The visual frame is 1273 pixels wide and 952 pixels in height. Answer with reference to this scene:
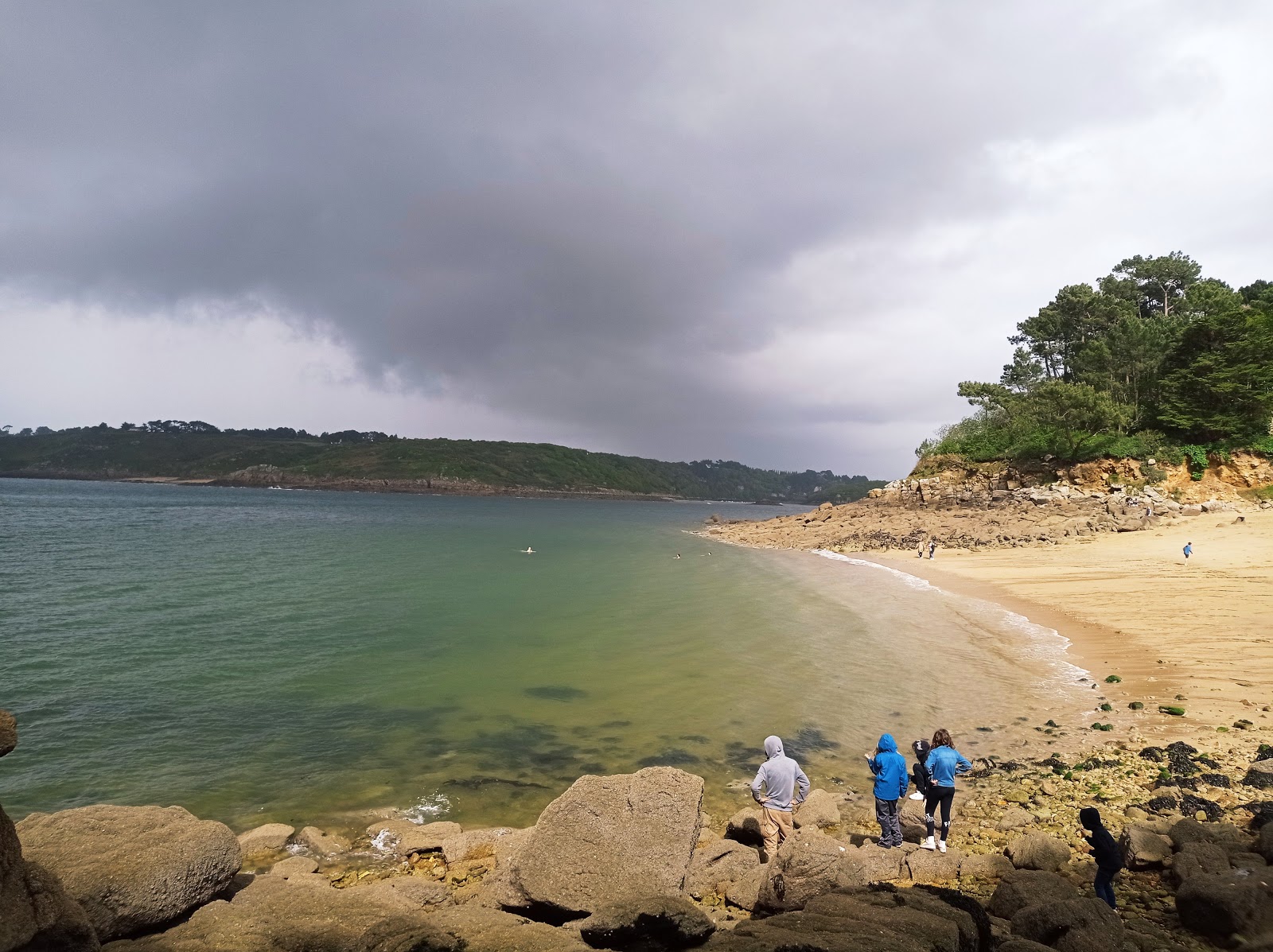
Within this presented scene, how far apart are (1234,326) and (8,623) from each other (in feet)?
263

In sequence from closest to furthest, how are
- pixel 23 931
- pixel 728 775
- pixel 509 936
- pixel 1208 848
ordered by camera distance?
1. pixel 23 931
2. pixel 509 936
3. pixel 1208 848
4. pixel 728 775

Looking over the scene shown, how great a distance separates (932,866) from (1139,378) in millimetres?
69241

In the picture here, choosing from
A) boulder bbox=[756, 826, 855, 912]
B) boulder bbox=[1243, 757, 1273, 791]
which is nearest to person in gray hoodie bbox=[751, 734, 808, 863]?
boulder bbox=[756, 826, 855, 912]

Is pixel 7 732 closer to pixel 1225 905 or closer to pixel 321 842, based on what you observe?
pixel 321 842

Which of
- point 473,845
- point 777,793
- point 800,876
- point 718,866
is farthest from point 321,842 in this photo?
point 800,876

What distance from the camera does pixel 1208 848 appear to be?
7301 millimetres

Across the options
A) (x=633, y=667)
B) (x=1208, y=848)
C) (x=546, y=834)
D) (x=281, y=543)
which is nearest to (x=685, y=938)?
(x=546, y=834)

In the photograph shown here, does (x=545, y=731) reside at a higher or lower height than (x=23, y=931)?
lower

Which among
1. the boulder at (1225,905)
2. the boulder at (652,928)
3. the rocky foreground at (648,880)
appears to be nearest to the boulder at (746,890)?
the rocky foreground at (648,880)

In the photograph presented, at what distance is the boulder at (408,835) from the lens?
30.8ft

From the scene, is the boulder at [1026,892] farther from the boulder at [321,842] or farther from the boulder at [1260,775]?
the boulder at [321,842]

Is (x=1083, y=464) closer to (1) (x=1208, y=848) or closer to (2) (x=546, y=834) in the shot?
(1) (x=1208, y=848)

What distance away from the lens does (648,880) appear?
6.91 m

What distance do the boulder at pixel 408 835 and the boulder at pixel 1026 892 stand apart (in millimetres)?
7782
